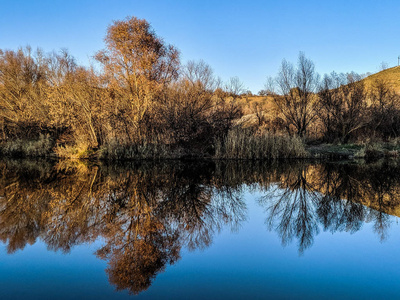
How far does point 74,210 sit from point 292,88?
20.3m

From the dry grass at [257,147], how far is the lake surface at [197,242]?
8249 millimetres

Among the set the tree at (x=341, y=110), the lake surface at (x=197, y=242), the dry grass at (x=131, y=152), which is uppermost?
the tree at (x=341, y=110)

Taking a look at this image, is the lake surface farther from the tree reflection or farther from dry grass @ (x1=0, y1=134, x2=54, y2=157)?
dry grass @ (x1=0, y1=134, x2=54, y2=157)

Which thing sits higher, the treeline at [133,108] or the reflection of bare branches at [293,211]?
the treeline at [133,108]

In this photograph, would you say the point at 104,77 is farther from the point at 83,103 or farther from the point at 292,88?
the point at 292,88

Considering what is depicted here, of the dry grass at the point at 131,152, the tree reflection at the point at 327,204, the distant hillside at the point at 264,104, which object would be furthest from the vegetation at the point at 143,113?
Result: the tree reflection at the point at 327,204

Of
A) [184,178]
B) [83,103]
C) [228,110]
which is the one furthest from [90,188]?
[228,110]

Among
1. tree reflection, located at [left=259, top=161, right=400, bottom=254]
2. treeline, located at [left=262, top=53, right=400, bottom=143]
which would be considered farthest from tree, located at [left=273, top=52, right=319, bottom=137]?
tree reflection, located at [left=259, top=161, right=400, bottom=254]

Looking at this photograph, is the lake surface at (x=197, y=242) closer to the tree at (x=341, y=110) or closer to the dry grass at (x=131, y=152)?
the dry grass at (x=131, y=152)

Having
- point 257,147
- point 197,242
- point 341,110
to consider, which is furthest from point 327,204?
point 341,110

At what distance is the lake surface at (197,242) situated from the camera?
135 inches

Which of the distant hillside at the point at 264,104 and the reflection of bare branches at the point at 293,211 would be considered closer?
the reflection of bare branches at the point at 293,211

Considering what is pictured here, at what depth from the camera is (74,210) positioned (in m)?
6.47

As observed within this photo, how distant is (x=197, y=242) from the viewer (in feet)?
15.7
